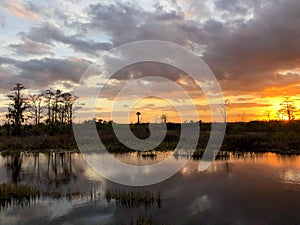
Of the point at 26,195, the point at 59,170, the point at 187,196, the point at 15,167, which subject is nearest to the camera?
the point at 26,195

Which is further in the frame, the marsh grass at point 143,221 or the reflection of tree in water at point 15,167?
the reflection of tree in water at point 15,167

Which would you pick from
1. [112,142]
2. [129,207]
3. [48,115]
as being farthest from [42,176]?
[48,115]

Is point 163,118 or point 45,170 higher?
point 163,118

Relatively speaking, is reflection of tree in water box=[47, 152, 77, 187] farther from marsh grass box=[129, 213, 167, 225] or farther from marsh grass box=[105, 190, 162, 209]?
marsh grass box=[129, 213, 167, 225]

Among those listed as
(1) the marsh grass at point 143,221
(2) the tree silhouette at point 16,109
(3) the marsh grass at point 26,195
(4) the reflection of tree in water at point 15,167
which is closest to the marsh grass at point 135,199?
(3) the marsh grass at point 26,195

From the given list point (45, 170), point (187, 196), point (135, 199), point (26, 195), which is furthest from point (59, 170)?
point (187, 196)

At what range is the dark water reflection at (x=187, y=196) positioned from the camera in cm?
1221

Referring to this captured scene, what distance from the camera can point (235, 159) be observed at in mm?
27406

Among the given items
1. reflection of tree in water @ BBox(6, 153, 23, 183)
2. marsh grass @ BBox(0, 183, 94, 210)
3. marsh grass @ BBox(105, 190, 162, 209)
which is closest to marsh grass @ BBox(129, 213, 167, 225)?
marsh grass @ BBox(105, 190, 162, 209)

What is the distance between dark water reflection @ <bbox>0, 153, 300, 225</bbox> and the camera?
40.1ft

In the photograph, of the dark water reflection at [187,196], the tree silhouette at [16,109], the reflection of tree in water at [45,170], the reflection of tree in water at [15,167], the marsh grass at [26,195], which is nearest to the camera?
the dark water reflection at [187,196]

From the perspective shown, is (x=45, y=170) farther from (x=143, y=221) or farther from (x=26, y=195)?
(x=143, y=221)

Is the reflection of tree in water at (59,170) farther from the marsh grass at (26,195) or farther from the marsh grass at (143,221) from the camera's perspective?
the marsh grass at (143,221)

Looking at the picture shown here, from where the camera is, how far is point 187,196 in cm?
1556
